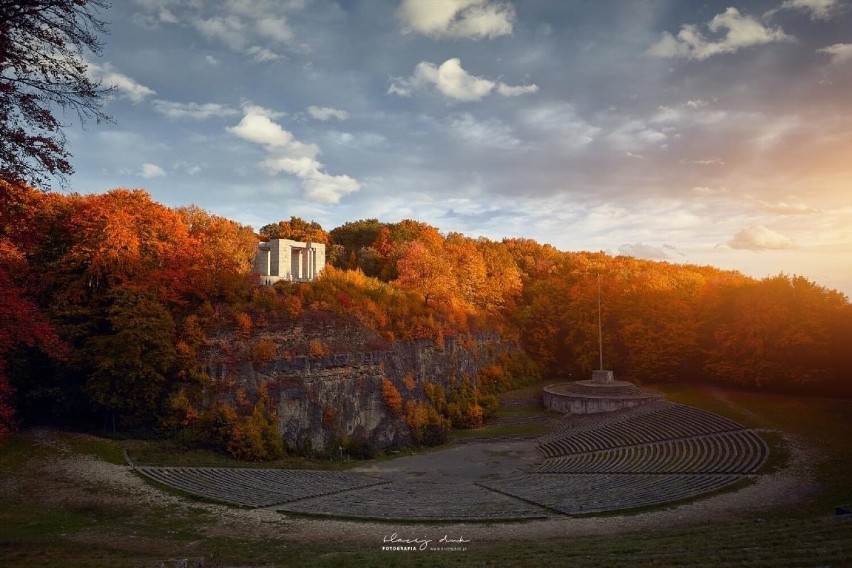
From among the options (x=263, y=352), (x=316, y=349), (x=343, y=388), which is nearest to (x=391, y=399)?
(x=343, y=388)

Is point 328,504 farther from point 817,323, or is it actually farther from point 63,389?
point 817,323

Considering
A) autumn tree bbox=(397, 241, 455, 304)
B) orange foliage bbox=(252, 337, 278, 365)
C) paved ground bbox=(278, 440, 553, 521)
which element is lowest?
paved ground bbox=(278, 440, 553, 521)

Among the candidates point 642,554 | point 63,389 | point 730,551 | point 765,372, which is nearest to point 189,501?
point 63,389

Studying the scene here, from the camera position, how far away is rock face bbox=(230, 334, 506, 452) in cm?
3428

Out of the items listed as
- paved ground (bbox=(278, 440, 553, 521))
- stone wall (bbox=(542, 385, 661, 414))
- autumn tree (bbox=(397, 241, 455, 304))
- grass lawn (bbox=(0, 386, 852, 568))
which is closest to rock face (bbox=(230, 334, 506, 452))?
paved ground (bbox=(278, 440, 553, 521))

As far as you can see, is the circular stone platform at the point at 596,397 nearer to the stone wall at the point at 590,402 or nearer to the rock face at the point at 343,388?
the stone wall at the point at 590,402

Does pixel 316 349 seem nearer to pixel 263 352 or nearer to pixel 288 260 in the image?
pixel 263 352

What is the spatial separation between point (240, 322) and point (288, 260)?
580 inches

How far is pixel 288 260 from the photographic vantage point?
160ft

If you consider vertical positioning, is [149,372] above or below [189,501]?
above

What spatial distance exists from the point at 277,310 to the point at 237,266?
17.8 feet

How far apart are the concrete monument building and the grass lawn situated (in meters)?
22.3

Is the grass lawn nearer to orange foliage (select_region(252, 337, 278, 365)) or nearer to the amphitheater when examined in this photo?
the amphitheater

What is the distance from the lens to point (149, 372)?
29.9m
